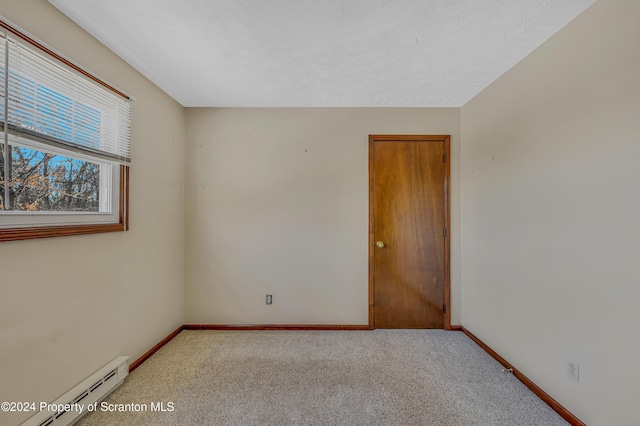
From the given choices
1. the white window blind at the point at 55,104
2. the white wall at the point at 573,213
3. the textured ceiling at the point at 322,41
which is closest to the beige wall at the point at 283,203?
the textured ceiling at the point at 322,41

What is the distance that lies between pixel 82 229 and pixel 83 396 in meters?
1.05

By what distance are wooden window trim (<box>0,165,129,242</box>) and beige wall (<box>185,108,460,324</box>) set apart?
2.62ft

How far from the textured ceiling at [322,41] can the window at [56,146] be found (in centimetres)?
39

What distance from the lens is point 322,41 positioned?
1.65 meters

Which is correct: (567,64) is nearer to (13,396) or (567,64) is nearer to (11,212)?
(11,212)

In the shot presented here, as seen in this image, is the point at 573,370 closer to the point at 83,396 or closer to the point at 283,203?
the point at 283,203

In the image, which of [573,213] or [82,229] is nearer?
[573,213]

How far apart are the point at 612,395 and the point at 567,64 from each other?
6.29ft

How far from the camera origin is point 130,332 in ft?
6.40

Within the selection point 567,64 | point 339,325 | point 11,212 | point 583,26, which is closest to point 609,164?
point 567,64

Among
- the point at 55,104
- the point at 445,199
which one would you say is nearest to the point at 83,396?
the point at 55,104

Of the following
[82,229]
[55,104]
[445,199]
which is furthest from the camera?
[445,199]

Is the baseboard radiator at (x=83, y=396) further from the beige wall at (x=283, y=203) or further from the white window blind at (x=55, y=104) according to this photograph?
the white window blind at (x=55, y=104)

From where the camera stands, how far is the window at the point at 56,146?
3.97 ft
